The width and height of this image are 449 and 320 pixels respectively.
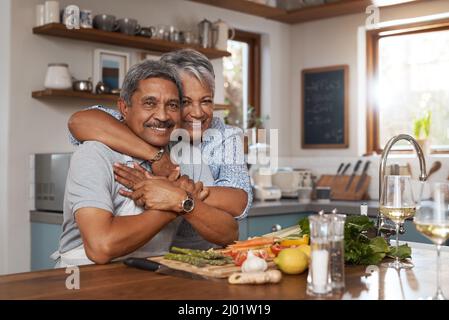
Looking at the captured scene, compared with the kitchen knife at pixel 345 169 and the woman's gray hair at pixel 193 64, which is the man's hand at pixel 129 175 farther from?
the kitchen knife at pixel 345 169

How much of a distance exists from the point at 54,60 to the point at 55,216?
3.06 feet

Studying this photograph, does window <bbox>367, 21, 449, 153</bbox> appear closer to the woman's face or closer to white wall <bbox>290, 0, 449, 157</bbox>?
white wall <bbox>290, 0, 449, 157</bbox>

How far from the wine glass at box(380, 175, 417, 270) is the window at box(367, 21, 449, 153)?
2.76 metres

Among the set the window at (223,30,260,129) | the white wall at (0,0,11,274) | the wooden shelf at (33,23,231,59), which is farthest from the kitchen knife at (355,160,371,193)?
the white wall at (0,0,11,274)

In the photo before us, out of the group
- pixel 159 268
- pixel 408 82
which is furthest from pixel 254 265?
pixel 408 82

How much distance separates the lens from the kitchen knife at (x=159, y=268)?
1.40m

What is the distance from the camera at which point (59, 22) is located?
337cm

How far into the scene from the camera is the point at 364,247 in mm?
1626

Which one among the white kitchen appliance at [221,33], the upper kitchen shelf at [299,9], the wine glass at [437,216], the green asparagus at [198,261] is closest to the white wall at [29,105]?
the white kitchen appliance at [221,33]

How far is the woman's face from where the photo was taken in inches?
82.0

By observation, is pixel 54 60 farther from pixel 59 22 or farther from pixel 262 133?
pixel 262 133

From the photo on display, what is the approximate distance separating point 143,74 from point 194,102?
24cm

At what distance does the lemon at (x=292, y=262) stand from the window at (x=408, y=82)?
9.94 feet

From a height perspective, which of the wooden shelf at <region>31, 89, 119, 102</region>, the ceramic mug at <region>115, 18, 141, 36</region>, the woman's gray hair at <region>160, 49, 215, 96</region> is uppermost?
the ceramic mug at <region>115, 18, 141, 36</region>
